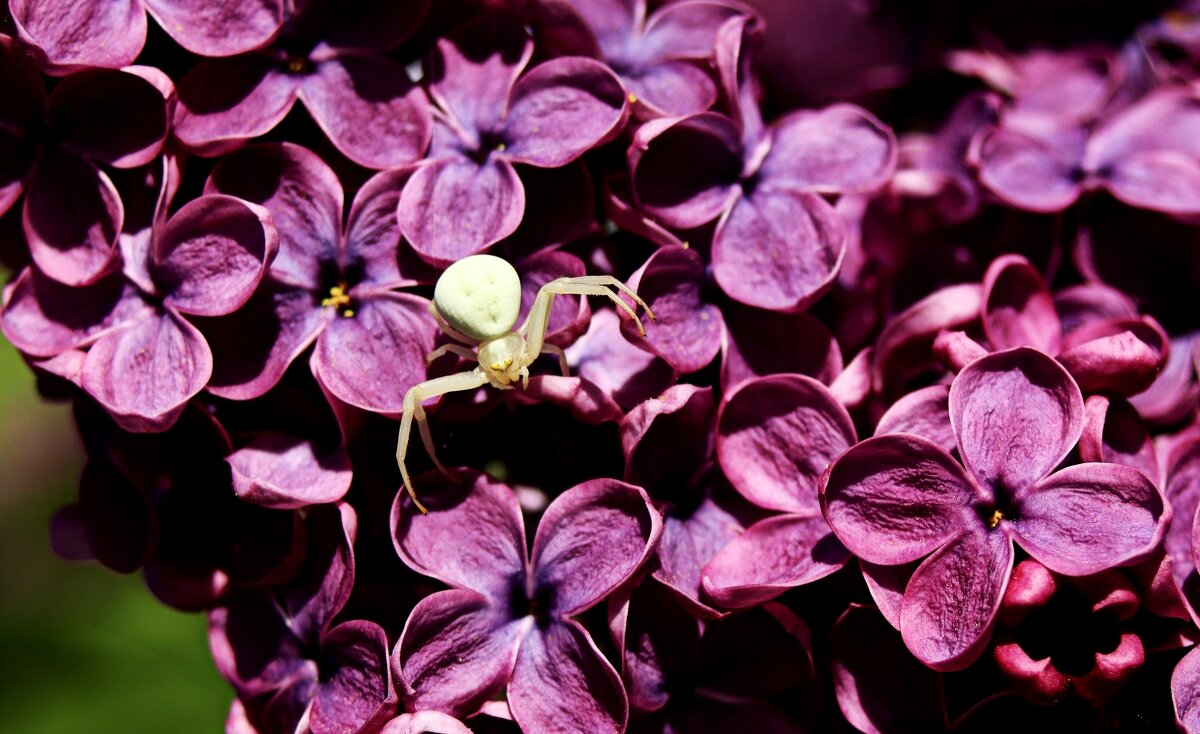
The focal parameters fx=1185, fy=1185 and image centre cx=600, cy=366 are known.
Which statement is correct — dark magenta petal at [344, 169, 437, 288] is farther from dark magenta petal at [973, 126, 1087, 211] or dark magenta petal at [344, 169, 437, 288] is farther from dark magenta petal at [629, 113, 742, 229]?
dark magenta petal at [973, 126, 1087, 211]

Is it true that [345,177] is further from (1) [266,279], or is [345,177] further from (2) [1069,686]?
(2) [1069,686]

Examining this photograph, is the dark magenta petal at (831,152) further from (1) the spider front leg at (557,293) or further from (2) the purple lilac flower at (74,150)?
(2) the purple lilac flower at (74,150)

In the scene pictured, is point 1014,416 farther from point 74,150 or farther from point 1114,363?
Answer: point 74,150

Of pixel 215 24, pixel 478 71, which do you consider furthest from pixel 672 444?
pixel 215 24

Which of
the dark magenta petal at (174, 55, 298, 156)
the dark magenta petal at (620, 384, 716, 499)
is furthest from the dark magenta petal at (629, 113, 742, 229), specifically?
the dark magenta petal at (174, 55, 298, 156)

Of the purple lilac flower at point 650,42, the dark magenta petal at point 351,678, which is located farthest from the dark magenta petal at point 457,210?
the dark magenta petal at point 351,678
